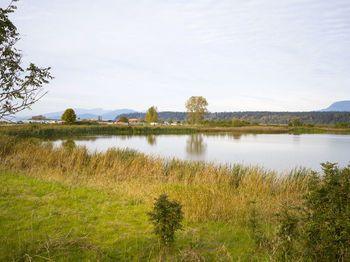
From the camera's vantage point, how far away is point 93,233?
387 centimetres

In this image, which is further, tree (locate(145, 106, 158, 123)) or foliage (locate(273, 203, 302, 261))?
tree (locate(145, 106, 158, 123))

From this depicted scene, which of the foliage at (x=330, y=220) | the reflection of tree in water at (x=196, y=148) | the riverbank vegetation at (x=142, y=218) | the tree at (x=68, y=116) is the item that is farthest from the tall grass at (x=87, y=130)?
the foliage at (x=330, y=220)

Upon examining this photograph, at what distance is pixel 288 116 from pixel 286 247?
457ft

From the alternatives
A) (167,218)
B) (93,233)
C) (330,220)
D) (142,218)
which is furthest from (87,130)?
(330,220)

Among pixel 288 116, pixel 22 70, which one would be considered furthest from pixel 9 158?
pixel 288 116

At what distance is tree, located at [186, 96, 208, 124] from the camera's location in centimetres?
7238

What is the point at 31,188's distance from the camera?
627 cm

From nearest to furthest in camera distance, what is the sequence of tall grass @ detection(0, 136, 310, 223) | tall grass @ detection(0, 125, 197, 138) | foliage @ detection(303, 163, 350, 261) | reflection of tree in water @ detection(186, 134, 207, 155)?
1. foliage @ detection(303, 163, 350, 261)
2. tall grass @ detection(0, 136, 310, 223)
3. reflection of tree in water @ detection(186, 134, 207, 155)
4. tall grass @ detection(0, 125, 197, 138)

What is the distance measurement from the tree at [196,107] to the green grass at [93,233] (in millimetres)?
67096

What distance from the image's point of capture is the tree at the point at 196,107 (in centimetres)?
7238

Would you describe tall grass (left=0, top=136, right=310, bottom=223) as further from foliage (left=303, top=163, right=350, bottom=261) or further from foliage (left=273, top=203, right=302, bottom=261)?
foliage (left=303, top=163, right=350, bottom=261)

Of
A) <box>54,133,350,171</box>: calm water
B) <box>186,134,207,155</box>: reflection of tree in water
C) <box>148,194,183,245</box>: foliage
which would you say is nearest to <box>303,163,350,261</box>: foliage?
<box>148,194,183,245</box>: foliage

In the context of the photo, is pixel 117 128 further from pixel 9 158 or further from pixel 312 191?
pixel 312 191

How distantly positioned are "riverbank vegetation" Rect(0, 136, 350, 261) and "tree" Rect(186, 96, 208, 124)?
2515 inches
